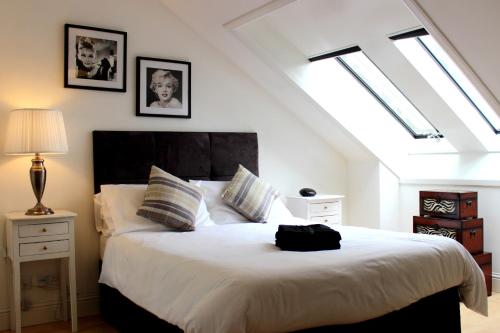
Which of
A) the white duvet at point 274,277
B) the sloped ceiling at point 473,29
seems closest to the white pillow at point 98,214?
the white duvet at point 274,277

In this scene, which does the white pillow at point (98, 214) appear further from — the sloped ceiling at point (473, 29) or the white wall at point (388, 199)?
the white wall at point (388, 199)

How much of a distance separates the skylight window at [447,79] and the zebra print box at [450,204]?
67 centimetres

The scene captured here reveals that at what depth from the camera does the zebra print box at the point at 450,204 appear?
439 centimetres

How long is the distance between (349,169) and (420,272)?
2967 mm

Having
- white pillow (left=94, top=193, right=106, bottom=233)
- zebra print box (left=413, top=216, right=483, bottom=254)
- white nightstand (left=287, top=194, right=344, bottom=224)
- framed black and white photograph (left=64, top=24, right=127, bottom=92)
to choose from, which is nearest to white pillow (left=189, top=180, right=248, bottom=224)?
white pillow (left=94, top=193, right=106, bottom=233)

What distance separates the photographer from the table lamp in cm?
340

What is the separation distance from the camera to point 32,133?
341 centimetres

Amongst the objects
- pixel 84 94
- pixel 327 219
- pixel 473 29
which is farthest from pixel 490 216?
pixel 84 94

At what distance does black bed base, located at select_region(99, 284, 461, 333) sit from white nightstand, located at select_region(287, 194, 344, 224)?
77.2 inches

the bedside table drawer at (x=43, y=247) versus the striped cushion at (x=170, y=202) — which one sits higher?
the striped cushion at (x=170, y=202)

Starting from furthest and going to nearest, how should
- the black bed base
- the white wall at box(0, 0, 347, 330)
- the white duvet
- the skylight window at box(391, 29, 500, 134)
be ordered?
the skylight window at box(391, 29, 500, 134), the white wall at box(0, 0, 347, 330), the black bed base, the white duvet

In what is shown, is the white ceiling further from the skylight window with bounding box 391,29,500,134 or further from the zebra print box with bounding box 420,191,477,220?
the zebra print box with bounding box 420,191,477,220

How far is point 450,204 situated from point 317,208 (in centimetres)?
122

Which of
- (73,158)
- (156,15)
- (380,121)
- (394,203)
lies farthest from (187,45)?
(394,203)
